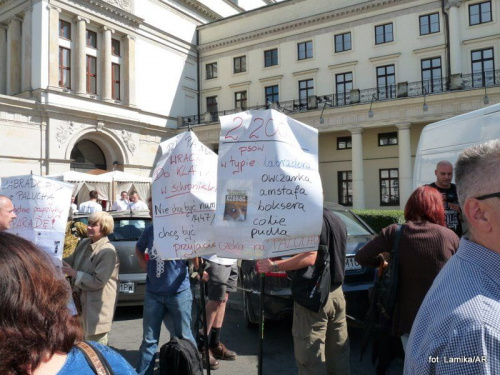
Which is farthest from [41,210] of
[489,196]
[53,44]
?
[53,44]

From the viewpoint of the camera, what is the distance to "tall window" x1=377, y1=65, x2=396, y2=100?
28.7 metres

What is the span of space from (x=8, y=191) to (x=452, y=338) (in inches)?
189

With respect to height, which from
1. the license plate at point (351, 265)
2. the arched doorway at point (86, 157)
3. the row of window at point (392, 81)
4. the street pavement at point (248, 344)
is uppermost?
the row of window at point (392, 81)

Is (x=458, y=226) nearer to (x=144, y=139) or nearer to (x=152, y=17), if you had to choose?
(x=144, y=139)

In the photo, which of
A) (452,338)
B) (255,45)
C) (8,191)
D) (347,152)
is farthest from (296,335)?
(255,45)

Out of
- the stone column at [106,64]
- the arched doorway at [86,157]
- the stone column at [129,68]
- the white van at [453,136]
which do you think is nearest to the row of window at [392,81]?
the stone column at [129,68]

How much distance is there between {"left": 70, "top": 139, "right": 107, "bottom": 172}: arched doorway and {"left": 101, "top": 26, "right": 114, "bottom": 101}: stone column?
3.71 metres

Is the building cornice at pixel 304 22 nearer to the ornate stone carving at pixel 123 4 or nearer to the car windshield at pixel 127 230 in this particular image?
the ornate stone carving at pixel 123 4

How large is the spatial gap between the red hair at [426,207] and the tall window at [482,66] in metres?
25.9

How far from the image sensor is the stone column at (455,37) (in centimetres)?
2703

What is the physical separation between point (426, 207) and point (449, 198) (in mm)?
2171

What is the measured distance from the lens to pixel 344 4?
1216 inches

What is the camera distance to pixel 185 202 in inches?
148

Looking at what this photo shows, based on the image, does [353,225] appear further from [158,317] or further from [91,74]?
[91,74]
